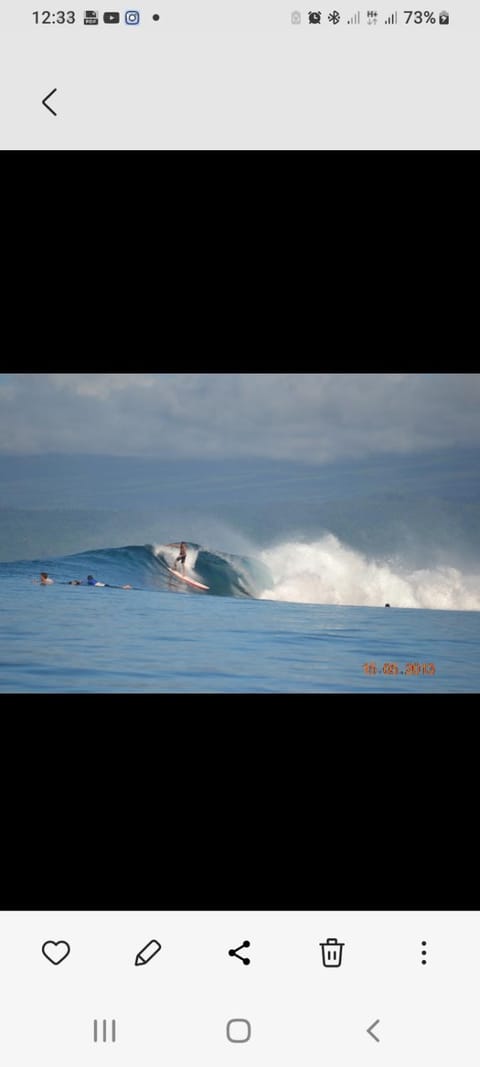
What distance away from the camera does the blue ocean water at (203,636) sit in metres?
5.16

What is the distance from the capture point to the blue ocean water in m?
5.16

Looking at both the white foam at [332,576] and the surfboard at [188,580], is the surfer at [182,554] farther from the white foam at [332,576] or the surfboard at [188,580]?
the white foam at [332,576]
